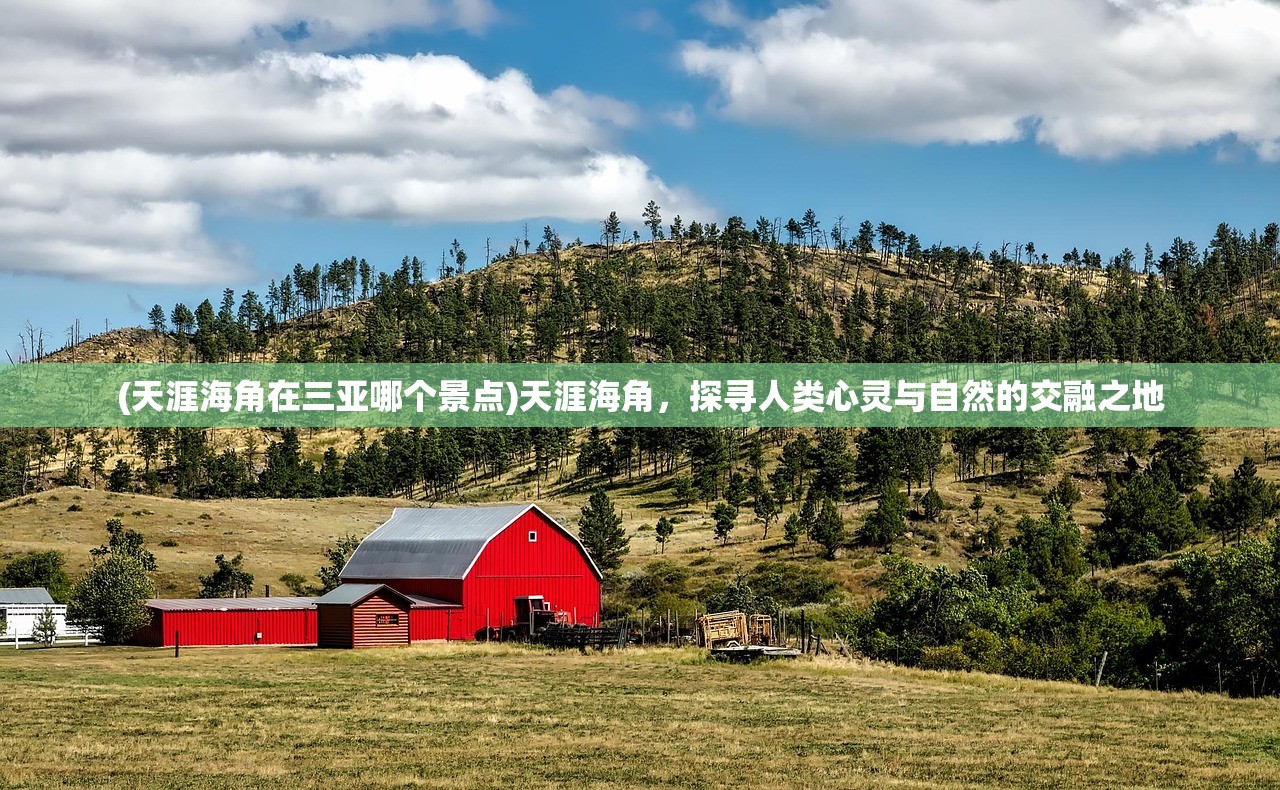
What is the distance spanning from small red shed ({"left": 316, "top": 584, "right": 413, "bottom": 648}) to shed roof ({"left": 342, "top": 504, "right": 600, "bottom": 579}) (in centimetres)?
447

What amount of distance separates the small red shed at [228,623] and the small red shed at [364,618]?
5.16 metres

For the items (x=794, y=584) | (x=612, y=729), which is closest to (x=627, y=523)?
Answer: (x=794, y=584)

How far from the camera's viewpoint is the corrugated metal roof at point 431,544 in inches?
2685

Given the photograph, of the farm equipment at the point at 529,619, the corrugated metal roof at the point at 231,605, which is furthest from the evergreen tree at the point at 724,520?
the corrugated metal roof at the point at 231,605

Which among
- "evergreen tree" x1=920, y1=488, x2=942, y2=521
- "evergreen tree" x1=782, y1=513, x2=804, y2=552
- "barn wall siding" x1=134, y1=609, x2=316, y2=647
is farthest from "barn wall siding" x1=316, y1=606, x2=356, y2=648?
"evergreen tree" x1=920, y1=488, x2=942, y2=521

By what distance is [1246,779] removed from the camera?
80.5ft

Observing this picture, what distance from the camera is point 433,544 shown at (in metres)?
70.3

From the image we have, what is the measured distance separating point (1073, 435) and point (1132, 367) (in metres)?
19.2

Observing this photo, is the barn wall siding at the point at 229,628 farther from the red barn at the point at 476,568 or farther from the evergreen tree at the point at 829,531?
Result: the evergreen tree at the point at 829,531

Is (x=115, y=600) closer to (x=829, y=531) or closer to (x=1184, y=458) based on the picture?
(x=829, y=531)

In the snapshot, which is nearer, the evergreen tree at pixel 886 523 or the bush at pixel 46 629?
the bush at pixel 46 629

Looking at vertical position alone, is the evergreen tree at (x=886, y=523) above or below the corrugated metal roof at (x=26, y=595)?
above

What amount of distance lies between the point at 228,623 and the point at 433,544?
1114cm

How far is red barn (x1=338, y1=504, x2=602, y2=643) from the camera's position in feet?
219
